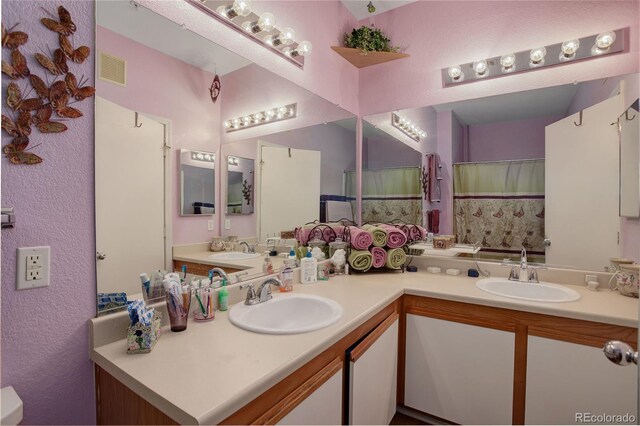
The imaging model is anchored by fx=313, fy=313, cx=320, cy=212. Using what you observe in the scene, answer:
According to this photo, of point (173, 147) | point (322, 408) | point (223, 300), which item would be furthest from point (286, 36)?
point (322, 408)

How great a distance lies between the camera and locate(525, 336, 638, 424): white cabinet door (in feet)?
4.29

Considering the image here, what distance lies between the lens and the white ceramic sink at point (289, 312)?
1.31m

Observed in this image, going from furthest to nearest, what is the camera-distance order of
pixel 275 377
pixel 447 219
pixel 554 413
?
pixel 447 219
pixel 554 413
pixel 275 377

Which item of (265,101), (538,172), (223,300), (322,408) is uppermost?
(265,101)

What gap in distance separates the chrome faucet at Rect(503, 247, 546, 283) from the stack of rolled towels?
0.66 m

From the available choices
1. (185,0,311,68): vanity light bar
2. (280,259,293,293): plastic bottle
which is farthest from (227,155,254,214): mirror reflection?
(185,0,311,68): vanity light bar

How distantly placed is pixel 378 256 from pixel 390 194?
615 millimetres

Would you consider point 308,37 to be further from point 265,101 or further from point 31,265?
point 31,265

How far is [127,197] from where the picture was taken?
1.14m

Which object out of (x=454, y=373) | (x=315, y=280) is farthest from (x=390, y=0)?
(x=454, y=373)

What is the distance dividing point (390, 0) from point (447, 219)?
168 cm

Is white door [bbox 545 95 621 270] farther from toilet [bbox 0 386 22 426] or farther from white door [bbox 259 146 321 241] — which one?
toilet [bbox 0 386 22 426]

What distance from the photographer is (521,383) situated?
1.49 m

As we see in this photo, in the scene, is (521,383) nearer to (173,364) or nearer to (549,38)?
(173,364)
